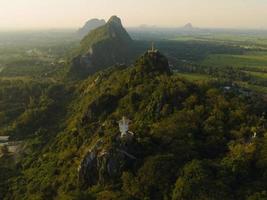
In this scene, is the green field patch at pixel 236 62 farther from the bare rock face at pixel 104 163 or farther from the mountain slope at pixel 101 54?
the bare rock face at pixel 104 163

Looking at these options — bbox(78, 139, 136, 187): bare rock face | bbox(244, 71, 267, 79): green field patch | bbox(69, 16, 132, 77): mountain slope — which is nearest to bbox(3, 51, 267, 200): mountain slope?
bbox(78, 139, 136, 187): bare rock face

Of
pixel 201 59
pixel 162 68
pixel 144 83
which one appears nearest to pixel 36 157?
pixel 144 83

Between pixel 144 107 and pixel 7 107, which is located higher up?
pixel 144 107

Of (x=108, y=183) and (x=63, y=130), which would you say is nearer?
(x=108, y=183)

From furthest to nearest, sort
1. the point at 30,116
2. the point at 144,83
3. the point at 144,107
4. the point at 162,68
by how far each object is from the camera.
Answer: the point at 30,116
the point at 162,68
the point at 144,83
the point at 144,107

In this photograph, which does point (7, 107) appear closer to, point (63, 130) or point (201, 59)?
point (63, 130)

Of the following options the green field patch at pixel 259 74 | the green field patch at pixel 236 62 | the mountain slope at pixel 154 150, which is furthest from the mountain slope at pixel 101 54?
the mountain slope at pixel 154 150

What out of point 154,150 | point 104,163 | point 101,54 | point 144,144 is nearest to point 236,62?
point 101,54
